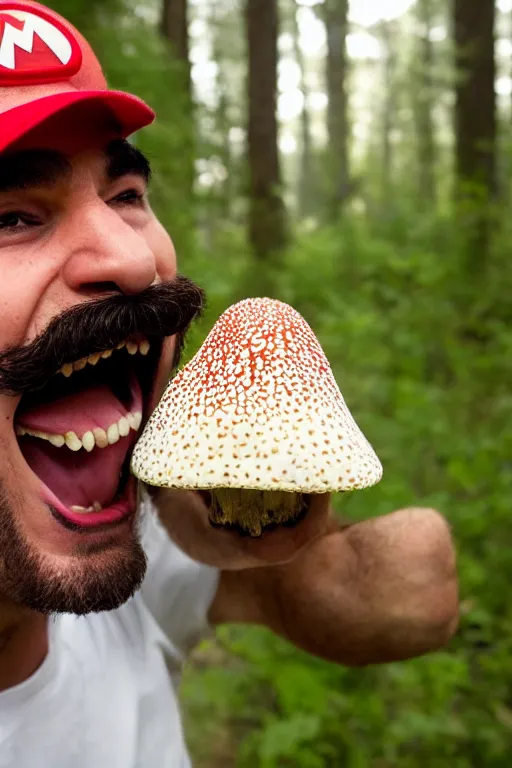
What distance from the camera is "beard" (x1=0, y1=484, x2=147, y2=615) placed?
126 centimetres

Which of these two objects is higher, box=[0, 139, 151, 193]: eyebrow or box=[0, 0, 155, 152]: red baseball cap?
box=[0, 0, 155, 152]: red baseball cap

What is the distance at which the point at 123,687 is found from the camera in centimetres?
174

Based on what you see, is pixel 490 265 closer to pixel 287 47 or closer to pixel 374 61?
pixel 287 47

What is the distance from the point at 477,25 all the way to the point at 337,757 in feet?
24.0

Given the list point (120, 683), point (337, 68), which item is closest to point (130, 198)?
point (120, 683)

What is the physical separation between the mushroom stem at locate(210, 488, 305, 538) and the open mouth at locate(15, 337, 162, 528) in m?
0.20

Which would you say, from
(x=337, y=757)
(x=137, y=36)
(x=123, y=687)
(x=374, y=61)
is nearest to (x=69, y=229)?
(x=123, y=687)

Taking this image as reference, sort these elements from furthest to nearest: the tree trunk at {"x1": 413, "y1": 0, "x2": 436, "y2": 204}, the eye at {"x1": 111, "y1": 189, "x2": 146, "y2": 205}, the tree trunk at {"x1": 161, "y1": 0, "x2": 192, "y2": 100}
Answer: the tree trunk at {"x1": 413, "y1": 0, "x2": 436, "y2": 204}
the tree trunk at {"x1": 161, "y1": 0, "x2": 192, "y2": 100}
the eye at {"x1": 111, "y1": 189, "x2": 146, "y2": 205}

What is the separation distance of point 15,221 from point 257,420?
1.93ft

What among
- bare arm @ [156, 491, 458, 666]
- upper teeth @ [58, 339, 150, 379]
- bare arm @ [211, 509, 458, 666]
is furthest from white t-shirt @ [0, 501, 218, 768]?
upper teeth @ [58, 339, 150, 379]

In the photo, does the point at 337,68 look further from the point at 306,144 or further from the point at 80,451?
the point at 80,451

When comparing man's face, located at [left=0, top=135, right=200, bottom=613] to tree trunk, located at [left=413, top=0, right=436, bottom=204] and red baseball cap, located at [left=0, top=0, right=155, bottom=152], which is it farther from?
tree trunk, located at [left=413, top=0, right=436, bottom=204]

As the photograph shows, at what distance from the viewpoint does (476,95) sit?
24.2 ft

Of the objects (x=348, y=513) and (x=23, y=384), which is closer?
(x=23, y=384)
